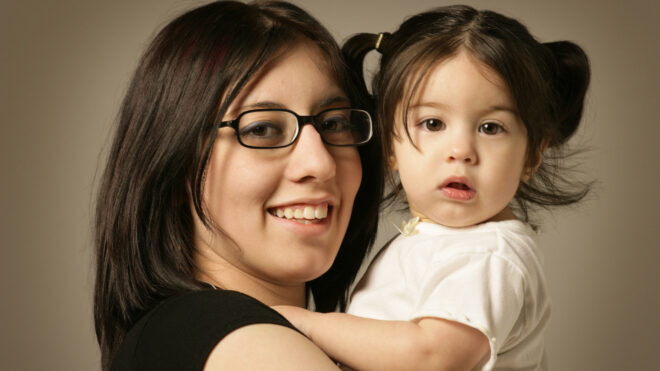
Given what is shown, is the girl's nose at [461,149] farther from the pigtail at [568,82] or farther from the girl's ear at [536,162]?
the pigtail at [568,82]

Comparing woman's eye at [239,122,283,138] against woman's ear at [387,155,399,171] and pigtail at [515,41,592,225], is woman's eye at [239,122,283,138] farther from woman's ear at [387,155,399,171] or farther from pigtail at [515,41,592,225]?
pigtail at [515,41,592,225]

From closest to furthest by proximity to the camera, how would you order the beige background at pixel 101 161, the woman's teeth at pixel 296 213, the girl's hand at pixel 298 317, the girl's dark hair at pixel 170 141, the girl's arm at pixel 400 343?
the girl's arm at pixel 400 343 < the girl's hand at pixel 298 317 < the girl's dark hair at pixel 170 141 < the woman's teeth at pixel 296 213 < the beige background at pixel 101 161

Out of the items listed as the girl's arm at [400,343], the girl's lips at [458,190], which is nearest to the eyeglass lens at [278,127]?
the girl's lips at [458,190]

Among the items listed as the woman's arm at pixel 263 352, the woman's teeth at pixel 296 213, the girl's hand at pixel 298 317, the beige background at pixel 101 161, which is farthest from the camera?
the beige background at pixel 101 161

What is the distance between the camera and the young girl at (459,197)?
1.88 meters

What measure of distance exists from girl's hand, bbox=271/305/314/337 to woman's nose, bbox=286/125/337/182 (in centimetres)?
34

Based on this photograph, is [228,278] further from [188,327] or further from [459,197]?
[459,197]

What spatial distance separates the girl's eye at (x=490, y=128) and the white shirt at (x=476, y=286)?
23cm

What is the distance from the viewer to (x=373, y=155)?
8.38 ft

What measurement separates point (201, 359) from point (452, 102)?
88 centimetres

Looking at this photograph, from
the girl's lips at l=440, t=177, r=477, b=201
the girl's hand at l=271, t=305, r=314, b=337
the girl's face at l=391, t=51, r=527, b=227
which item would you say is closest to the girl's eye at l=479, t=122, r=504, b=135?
the girl's face at l=391, t=51, r=527, b=227

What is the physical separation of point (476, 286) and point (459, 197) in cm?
29

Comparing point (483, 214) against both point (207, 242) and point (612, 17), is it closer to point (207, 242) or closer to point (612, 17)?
point (207, 242)

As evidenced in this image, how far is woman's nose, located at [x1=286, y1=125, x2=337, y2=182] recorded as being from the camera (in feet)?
7.00
